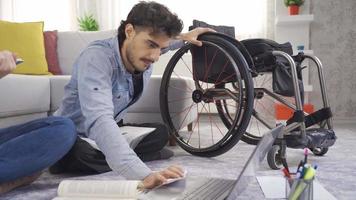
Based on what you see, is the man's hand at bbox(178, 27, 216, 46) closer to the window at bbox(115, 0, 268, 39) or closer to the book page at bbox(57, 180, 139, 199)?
the book page at bbox(57, 180, 139, 199)

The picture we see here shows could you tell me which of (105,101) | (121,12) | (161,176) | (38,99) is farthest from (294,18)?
(161,176)

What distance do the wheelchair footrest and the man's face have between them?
0.56 metres

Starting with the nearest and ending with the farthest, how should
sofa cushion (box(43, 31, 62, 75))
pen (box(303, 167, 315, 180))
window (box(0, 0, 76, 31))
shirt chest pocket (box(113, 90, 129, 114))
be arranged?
pen (box(303, 167, 315, 180)) → shirt chest pocket (box(113, 90, 129, 114)) → sofa cushion (box(43, 31, 62, 75)) → window (box(0, 0, 76, 31))

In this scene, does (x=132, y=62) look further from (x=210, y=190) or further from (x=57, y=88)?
(x=57, y=88)

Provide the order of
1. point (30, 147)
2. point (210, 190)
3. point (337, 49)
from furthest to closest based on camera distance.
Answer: point (337, 49) < point (30, 147) < point (210, 190)

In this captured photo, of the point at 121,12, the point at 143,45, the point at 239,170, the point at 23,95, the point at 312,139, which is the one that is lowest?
the point at 239,170

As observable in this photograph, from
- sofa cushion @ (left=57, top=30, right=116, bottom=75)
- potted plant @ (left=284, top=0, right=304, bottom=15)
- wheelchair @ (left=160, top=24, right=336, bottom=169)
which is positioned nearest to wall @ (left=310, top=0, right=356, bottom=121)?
potted plant @ (left=284, top=0, right=304, bottom=15)

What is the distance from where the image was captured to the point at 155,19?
0.99m

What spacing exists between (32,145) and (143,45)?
0.39 m

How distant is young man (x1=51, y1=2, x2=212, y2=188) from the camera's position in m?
0.79

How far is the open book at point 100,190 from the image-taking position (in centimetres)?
72

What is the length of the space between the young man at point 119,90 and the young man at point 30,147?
0.36 ft

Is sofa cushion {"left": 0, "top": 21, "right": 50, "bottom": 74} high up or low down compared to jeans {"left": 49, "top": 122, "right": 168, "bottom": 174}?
up

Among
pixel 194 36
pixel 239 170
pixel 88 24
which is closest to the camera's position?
pixel 239 170
